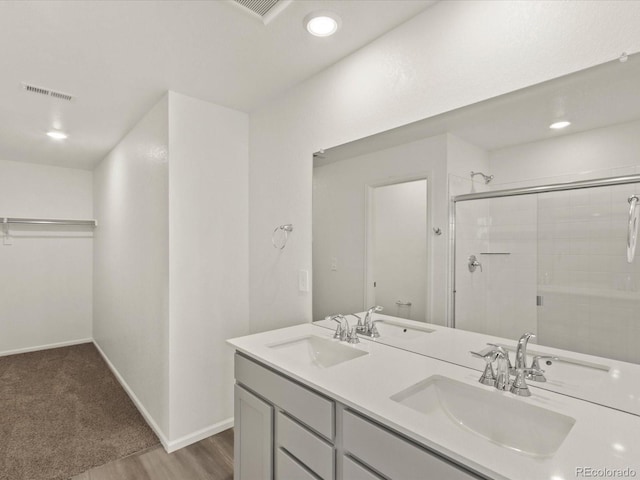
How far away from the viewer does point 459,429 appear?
1126mm

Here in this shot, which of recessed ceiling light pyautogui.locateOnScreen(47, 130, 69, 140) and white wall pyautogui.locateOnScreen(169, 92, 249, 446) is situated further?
recessed ceiling light pyautogui.locateOnScreen(47, 130, 69, 140)

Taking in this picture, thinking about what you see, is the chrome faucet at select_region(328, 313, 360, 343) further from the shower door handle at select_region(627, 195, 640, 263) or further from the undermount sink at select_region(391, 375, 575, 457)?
the shower door handle at select_region(627, 195, 640, 263)

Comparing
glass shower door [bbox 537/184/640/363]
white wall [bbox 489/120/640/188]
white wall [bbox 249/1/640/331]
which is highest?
white wall [bbox 249/1/640/331]

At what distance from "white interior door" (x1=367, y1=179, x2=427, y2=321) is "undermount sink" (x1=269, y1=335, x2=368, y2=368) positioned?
0.31 metres

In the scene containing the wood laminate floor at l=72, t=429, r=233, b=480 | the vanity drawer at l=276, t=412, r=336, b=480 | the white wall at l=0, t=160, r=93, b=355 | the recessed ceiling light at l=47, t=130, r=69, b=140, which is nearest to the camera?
the vanity drawer at l=276, t=412, r=336, b=480

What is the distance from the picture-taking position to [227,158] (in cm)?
266

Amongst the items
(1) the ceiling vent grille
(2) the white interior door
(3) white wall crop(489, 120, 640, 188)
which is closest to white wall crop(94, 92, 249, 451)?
(1) the ceiling vent grille

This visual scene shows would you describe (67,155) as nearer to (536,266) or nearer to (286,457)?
(286,457)

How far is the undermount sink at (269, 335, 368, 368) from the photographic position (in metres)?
1.73

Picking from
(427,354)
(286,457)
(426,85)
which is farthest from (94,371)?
(426,85)

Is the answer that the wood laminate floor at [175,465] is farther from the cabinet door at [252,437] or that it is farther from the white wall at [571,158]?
the white wall at [571,158]

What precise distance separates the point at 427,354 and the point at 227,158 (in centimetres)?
200

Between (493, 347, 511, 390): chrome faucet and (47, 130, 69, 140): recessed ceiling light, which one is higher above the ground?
(47, 130, 69, 140): recessed ceiling light

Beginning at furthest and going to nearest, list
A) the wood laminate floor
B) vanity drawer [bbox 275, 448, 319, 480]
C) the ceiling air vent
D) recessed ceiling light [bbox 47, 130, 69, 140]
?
recessed ceiling light [bbox 47, 130, 69, 140]
the wood laminate floor
the ceiling air vent
vanity drawer [bbox 275, 448, 319, 480]
